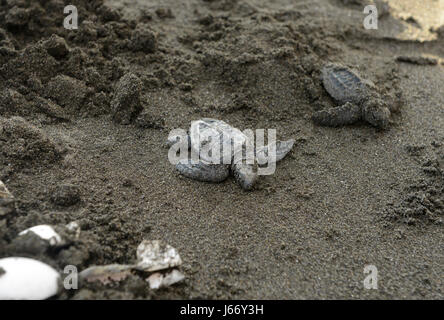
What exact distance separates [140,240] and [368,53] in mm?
2996

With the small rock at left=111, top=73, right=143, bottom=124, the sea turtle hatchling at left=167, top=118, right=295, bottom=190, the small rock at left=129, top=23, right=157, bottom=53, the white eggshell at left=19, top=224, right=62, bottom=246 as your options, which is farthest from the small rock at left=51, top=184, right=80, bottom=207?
the small rock at left=129, top=23, right=157, bottom=53

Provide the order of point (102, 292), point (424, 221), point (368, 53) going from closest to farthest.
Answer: point (102, 292) → point (424, 221) → point (368, 53)

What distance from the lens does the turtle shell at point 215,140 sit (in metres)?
2.89

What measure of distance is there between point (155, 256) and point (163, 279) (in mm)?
130

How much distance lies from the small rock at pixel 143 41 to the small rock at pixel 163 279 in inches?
87.9

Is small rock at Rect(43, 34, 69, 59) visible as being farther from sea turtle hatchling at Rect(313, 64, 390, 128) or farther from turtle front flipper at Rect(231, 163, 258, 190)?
sea turtle hatchling at Rect(313, 64, 390, 128)

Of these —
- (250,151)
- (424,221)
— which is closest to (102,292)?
(250,151)

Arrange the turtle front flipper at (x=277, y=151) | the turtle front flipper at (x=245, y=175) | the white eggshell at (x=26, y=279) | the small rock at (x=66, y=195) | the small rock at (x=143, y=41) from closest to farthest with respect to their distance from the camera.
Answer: the white eggshell at (x=26, y=279) < the small rock at (x=66, y=195) < the turtle front flipper at (x=245, y=175) < the turtle front flipper at (x=277, y=151) < the small rock at (x=143, y=41)

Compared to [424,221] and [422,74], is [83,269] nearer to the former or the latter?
[424,221]

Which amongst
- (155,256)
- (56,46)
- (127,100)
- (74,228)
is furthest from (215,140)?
(56,46)

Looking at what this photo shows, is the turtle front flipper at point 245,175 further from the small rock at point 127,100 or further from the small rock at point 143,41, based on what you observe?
the small rock at point 143,41

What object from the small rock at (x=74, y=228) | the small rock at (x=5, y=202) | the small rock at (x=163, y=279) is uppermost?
the small rock at (x=5, y=202)

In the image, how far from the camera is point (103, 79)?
3498 mm

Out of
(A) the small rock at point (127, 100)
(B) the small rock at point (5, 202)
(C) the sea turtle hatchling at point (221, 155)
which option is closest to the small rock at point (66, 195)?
(B) the small rock at point (5, 202)
